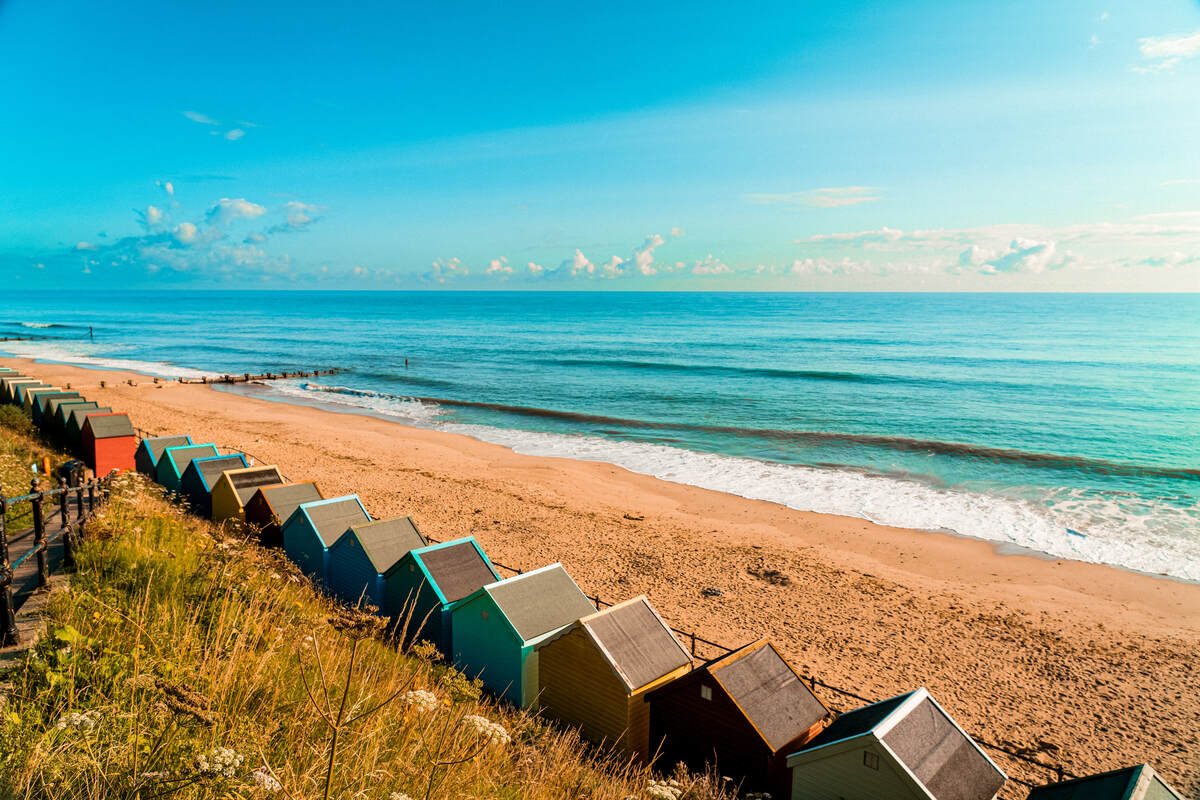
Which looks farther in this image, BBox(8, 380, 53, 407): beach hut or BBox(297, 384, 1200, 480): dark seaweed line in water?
BBox(297, 384, 1200, 480): dark seaweed line in water

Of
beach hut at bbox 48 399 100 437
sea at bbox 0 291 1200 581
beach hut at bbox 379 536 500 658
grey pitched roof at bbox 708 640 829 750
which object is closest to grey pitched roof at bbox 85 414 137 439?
beach hut at bbox 48 399 100 437

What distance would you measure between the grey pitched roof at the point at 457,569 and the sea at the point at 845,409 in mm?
16414

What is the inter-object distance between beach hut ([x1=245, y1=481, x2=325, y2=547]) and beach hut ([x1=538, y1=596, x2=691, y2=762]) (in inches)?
295

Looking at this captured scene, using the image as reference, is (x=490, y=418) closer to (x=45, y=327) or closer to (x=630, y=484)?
(x=630, y=484)

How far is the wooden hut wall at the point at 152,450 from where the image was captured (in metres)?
18.5

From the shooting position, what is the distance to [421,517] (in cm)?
2130

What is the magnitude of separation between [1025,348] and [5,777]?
92.3 m

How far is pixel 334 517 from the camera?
13.5m

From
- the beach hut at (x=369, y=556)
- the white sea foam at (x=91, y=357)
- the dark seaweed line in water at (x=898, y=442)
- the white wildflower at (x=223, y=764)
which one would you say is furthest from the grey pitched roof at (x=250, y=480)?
the white sea foam at (x=91, y=357)

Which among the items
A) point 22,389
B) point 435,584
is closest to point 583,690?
point 435,584

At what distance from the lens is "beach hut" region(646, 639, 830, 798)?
809 cm

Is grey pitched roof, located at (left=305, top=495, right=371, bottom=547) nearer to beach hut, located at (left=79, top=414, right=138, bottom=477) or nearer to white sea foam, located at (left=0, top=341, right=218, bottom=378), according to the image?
beach hut, located at (left=79, top=414, right=138, bottom=477)

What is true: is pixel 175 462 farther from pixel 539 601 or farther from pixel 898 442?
pixel 898 442

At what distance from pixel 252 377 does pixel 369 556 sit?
175 ft
